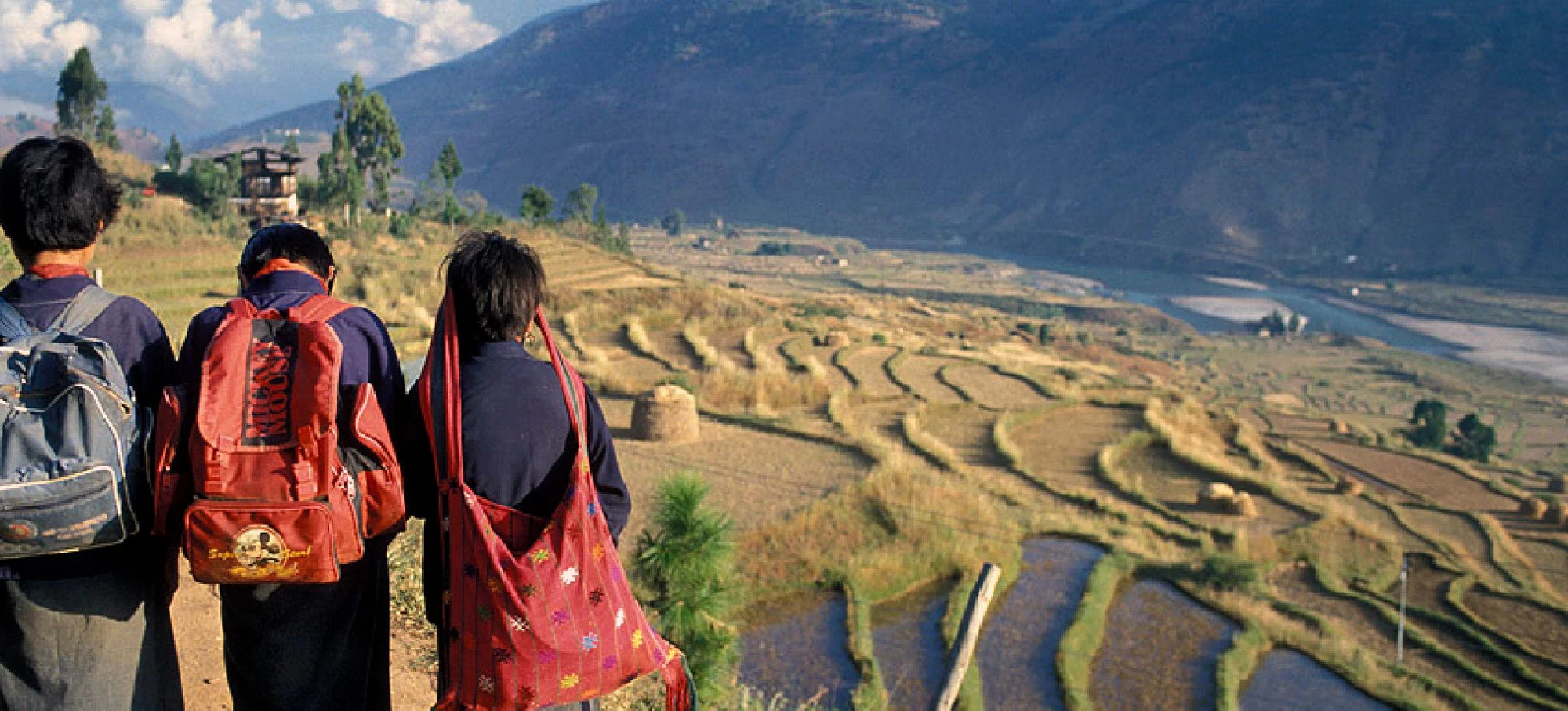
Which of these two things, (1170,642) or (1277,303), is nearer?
(1170,642)

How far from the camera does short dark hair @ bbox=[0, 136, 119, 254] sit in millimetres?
2637

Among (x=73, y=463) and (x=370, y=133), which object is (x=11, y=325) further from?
(x=370, y=133)

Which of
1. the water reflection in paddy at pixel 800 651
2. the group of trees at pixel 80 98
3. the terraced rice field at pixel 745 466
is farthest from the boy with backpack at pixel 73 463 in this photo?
the group of trees at pixel 80 98

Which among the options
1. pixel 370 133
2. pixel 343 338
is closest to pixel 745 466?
pixel 343 338

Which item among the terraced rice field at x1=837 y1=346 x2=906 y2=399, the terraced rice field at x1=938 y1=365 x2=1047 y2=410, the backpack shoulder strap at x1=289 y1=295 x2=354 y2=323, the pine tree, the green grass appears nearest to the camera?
the backpack shoulder strap at x1=289 y1=295 x2=354 y2=323

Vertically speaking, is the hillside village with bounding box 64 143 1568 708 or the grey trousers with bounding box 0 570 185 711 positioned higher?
the grey trousers with bounding box 0 570 185 711

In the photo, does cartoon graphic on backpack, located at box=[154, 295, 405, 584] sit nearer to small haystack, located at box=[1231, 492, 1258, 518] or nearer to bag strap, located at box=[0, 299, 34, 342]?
bag strap, located at box=[0, 299, 34, 342]

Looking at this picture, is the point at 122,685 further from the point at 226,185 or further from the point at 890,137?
the point at 890,137

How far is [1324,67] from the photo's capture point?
118 m

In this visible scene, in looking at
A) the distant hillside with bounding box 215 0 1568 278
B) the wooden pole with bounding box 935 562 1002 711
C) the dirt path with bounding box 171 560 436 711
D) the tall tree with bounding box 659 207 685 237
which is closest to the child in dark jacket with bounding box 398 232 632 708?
the dirt path with bounding box 171 560 436 711

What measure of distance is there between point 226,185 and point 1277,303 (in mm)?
68521

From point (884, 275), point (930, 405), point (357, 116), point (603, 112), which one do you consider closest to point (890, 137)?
point (603, 112)

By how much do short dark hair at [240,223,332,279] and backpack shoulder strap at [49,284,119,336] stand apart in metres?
0.31

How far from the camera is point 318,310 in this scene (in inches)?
103
